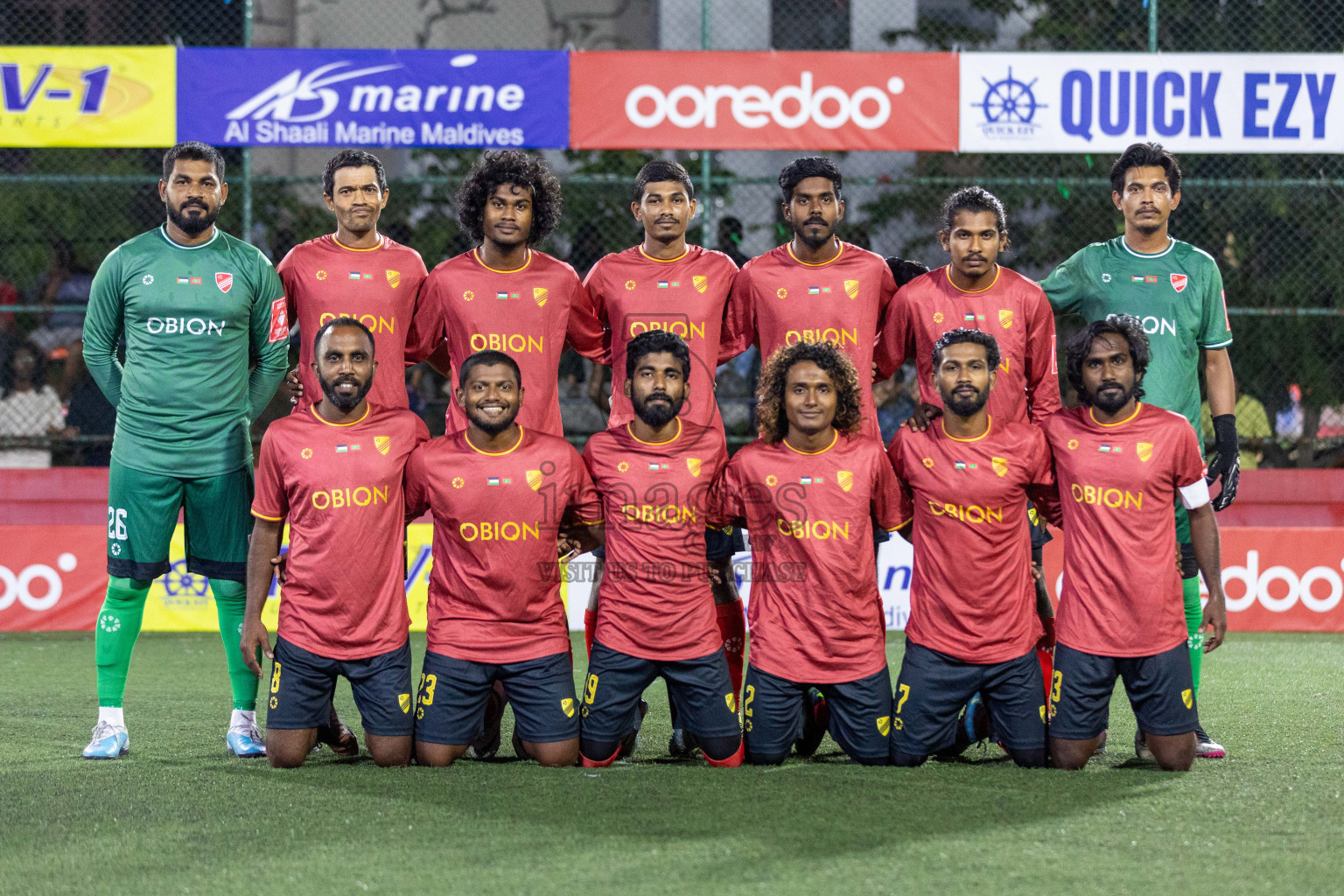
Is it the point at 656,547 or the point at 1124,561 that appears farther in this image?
the point at 656,547

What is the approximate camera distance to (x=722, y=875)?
11.2 ft

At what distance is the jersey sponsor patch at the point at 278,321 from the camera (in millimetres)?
5418

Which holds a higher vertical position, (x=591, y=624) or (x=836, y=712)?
(x=591, y=624)

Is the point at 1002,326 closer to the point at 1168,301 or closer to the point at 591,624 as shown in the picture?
the point at 1168,301

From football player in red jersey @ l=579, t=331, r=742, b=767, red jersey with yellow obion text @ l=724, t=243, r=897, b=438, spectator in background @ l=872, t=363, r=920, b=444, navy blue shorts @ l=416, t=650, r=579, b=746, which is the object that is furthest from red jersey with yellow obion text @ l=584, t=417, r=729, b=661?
spectator in background @ l=872, t=363, r=920, b=444

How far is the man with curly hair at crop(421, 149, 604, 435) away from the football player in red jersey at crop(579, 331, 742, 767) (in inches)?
22.0

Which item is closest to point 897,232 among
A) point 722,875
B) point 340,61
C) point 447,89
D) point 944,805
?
point 447,89

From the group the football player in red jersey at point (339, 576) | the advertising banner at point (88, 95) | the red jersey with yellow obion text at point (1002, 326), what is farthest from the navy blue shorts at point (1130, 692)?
the advertising banner at point (88, 95)

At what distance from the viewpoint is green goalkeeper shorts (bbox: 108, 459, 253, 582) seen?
17.2ft

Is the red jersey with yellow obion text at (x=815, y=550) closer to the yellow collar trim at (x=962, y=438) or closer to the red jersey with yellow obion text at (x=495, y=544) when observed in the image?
the yellow collar trim at (x=962, y=438)

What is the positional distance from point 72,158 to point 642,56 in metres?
4.58

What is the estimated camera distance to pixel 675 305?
17.6ft

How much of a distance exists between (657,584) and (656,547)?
0.12 meters

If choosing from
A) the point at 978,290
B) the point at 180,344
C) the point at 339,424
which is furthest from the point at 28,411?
the point at 978,290
